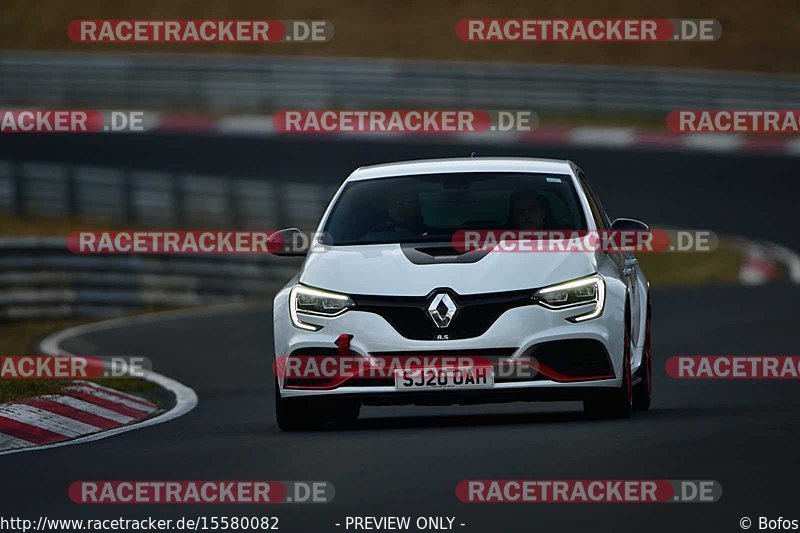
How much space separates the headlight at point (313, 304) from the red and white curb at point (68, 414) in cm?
149

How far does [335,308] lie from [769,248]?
1789 cm

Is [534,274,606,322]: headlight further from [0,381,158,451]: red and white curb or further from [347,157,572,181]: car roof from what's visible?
[0,381,158,451]: red and white curb

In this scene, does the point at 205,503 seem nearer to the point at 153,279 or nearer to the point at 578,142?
the point at 153,279

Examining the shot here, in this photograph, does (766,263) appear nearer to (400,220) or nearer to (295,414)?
(400,220)

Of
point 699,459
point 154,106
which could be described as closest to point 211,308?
point 699,459

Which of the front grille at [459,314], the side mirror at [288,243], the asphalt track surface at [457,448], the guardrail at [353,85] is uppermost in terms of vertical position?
the guardrail at [353,85]

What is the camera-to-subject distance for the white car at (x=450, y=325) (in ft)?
32.8

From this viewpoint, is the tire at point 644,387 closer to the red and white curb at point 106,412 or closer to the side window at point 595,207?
the side window at point 595,207

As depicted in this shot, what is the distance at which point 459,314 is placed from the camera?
10000 millimetres

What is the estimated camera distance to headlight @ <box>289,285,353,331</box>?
33.4ft

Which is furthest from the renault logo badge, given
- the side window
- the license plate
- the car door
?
the side window

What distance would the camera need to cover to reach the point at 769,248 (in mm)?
27250

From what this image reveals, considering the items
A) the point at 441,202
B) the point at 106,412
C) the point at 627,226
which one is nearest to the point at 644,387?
the point at 627,226

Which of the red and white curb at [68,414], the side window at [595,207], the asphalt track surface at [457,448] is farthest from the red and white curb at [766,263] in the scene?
the red and white curb at [68,414]
